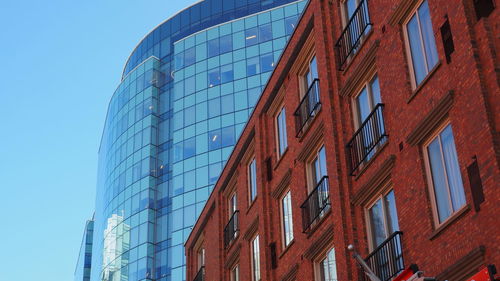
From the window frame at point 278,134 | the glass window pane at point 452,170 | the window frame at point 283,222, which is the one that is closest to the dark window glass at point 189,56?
the window frame at point 278,134

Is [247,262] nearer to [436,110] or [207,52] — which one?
[436,110]

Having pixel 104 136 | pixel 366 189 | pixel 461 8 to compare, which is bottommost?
pixel 366 189

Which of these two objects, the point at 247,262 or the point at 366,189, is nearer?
the point at 366,189

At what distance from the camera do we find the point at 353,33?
2320 centimetres

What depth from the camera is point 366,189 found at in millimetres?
20750

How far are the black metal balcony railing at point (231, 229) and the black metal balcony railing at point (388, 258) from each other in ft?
44.9

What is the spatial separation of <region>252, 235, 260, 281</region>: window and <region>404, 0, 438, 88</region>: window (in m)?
13.3

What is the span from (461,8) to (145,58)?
67169mm

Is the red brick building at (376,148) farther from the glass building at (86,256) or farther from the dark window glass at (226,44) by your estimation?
the glass building at (86,256)

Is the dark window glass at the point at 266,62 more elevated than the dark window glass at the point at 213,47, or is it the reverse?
the dark window glass at the point at 213,47

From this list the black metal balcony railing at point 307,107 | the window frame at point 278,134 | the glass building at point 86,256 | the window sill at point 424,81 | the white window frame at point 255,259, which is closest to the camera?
the window sill at point 424,81

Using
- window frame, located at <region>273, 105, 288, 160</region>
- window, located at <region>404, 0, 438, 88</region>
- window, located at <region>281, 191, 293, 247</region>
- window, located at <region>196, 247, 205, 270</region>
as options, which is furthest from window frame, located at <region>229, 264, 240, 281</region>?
window, located at <region>404, 0, 438, 88</region>

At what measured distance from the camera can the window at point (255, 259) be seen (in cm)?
3011

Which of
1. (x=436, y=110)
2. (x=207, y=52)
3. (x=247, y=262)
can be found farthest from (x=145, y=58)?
(x=436, y=110)
